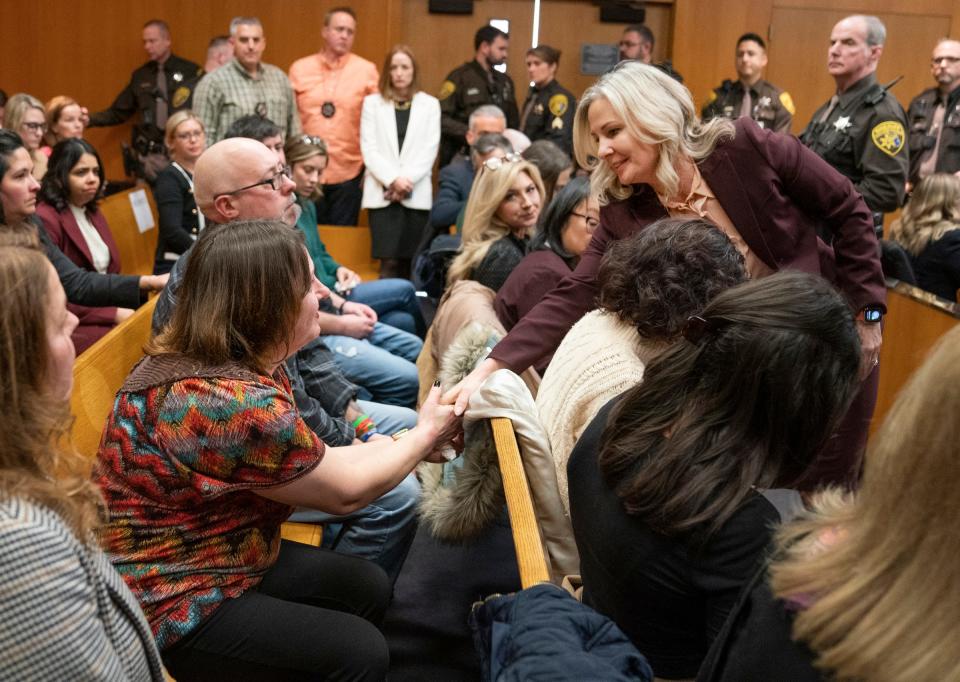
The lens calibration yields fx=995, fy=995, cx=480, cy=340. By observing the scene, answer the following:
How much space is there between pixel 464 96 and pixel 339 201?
1.30m

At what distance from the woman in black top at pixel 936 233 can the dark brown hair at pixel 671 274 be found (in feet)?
9.74

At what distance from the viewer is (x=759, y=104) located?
7.11m

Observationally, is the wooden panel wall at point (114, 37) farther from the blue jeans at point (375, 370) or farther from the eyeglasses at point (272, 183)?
the eyeglasses at point (272, 183)

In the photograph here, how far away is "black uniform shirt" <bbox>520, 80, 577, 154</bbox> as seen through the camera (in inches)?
285

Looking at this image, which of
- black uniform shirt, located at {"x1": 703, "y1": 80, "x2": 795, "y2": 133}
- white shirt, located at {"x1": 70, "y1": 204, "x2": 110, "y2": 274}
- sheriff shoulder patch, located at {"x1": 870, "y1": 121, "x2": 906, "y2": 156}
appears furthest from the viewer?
black uniform shirt, located at {"x1": 703, "y1": 80, "x2": 795, "y2": 133}

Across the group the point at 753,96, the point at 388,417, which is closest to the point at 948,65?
the point at 753,96

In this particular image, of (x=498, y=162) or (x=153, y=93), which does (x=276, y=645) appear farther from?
(x=153, y=93)

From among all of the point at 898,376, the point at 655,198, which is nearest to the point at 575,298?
the point at 655,198

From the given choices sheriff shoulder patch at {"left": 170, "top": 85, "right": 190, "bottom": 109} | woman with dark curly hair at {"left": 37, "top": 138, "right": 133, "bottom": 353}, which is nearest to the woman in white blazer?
sheriff shoulder patch at {"left": 170, "top": 85, "right": 190, "bottom": 109}

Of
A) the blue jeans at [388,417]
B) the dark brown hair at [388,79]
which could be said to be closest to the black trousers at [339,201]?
the dark brown hair at [388,79]

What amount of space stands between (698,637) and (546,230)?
212 centimetres

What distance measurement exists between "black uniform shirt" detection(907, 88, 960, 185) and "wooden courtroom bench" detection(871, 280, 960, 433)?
267 cm

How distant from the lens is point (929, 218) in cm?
462

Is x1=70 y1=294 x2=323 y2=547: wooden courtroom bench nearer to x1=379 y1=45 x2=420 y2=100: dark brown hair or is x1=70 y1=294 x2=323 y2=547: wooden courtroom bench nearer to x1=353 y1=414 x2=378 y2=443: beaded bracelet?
x1=353 y1=414 x2=378 y2=443: beaded bracelet
